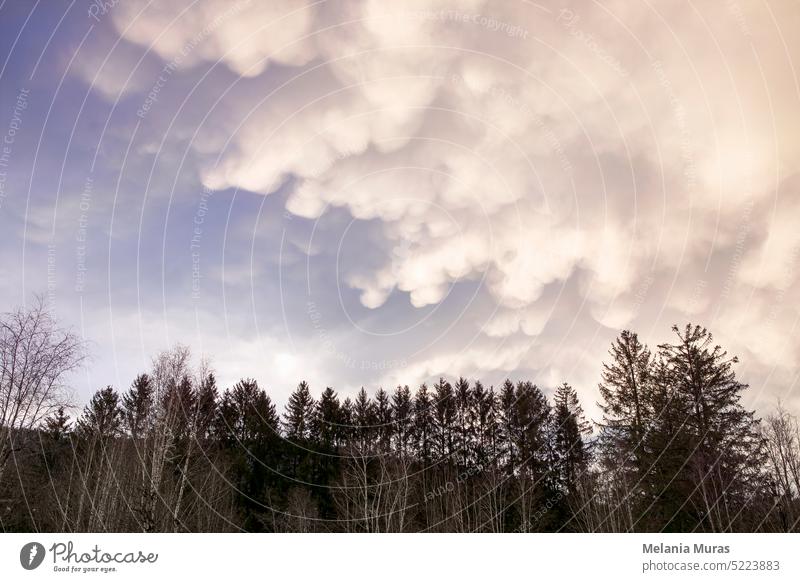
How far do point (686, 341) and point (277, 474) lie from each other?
38444 millimetres

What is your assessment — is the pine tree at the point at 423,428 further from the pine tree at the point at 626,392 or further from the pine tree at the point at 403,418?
the pine tree at the point at 626,392

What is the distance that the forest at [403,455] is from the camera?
24625 mm

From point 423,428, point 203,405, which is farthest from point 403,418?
point 203,405

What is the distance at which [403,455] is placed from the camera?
36781 mm

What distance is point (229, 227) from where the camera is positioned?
70.5ft

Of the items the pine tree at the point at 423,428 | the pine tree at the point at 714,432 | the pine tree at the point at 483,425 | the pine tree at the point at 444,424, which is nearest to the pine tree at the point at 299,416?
the pine tree at the point at 423,428
